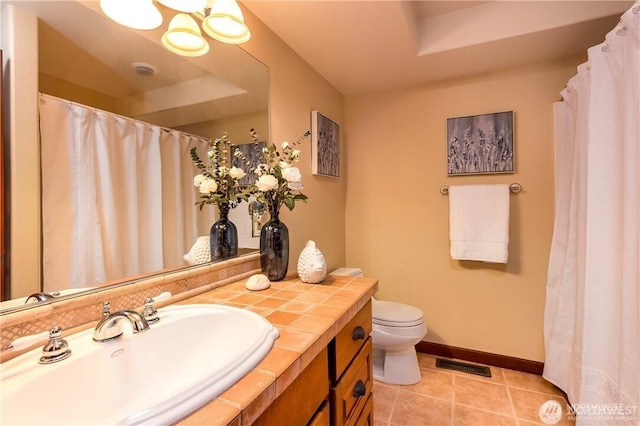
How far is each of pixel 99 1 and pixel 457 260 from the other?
7.51 feet

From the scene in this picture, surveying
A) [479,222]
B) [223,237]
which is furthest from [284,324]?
[479,222]

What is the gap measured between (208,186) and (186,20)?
621 millimetres

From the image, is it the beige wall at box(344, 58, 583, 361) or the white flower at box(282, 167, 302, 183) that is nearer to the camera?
the white flower at box(282, 167, 302, 183)

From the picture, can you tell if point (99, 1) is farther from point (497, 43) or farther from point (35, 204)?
point (497, 43)

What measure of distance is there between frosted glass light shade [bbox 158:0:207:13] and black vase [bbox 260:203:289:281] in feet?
2.55

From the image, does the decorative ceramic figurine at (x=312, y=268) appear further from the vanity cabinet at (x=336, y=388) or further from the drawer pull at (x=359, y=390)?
the drawer pull at (x=359, y=390)

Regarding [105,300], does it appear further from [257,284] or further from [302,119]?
[302,119]

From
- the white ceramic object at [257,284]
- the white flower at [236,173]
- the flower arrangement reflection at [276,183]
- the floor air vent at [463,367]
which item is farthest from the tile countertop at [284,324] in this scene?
the floor air vent at [463,367]

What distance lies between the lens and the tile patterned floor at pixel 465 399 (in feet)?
5.00

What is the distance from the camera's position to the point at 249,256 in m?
1.36

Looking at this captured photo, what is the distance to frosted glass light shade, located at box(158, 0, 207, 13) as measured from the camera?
100cm

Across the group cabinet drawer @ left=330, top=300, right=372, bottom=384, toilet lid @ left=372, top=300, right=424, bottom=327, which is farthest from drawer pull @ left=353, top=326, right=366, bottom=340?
toilet lid @ left=372, top=300, right=424, bottom=327

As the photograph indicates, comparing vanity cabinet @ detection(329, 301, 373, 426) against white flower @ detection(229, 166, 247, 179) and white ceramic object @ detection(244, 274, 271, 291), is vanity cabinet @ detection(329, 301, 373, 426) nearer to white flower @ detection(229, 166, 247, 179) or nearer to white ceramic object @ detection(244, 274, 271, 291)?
white ceramic object @ detection(244, 274, 271, 291)

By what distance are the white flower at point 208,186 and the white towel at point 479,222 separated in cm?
162
